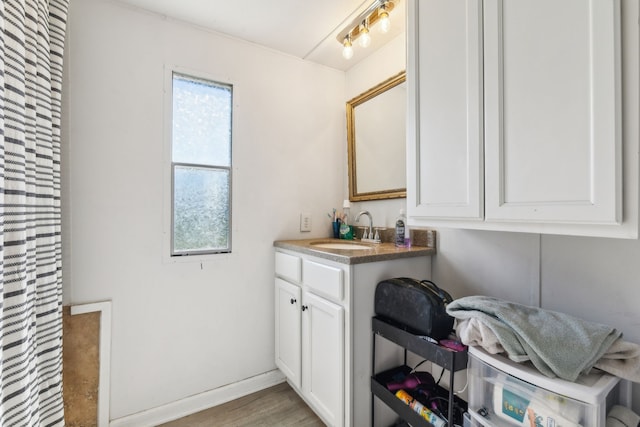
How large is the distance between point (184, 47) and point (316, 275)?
158cm

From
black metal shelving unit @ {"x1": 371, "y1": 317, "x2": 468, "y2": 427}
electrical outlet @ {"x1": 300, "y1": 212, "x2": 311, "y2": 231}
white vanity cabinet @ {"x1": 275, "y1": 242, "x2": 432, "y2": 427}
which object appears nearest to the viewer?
black metal shelving unit @ {"x1": 371, "y1": 317, "x2": 468, "y2": 427}

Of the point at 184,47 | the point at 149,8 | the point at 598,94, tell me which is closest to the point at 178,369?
the point at 184,47

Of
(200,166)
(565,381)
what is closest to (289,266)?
(200,166)

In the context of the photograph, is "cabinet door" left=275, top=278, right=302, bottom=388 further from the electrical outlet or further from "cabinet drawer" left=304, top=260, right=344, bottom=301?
the electrical outlet

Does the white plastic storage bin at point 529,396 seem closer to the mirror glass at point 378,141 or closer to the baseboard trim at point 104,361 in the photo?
the mirror glass at point 378,141

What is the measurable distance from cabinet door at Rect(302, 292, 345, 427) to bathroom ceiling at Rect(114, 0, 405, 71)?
5.25ft

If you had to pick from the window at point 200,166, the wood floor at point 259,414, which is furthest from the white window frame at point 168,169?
the wood floor at point 259,414

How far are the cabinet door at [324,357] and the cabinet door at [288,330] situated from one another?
72 millimetres

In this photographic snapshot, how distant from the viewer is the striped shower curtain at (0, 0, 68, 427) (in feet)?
3.00

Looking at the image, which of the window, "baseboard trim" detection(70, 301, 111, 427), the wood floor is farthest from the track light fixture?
the wood floor

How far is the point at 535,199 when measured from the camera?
35.3 inches

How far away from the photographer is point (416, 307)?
119cm

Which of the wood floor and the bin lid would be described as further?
the wood floor

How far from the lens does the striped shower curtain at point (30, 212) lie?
0.91m
